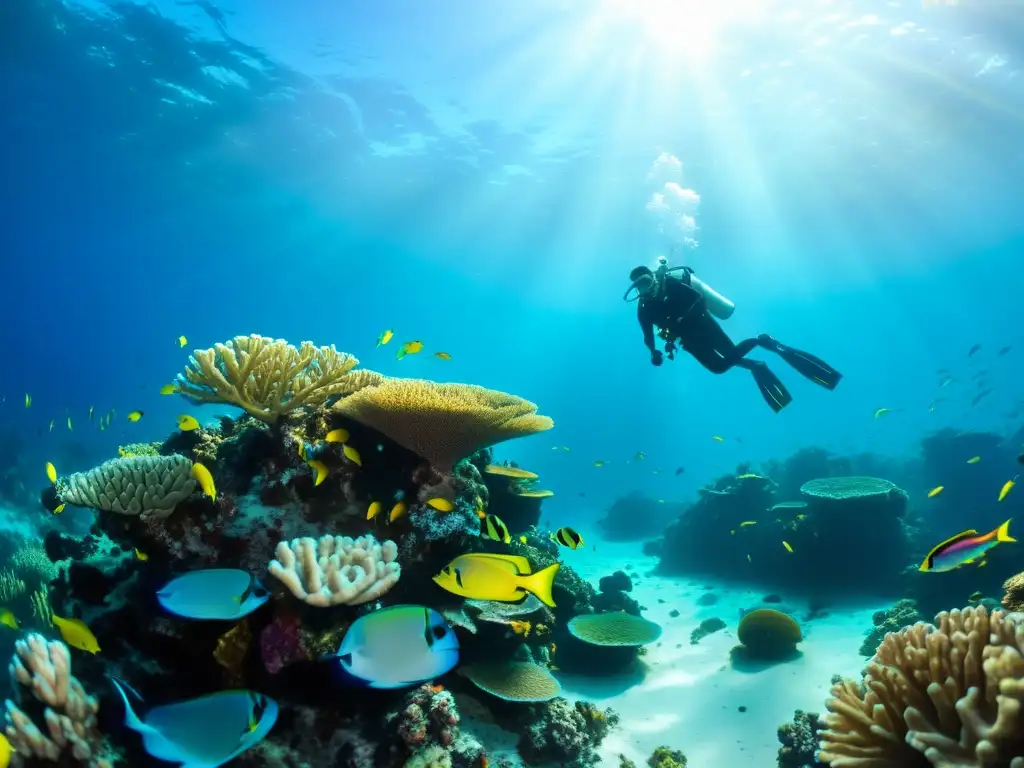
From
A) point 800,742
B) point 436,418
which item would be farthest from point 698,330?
point 436,418

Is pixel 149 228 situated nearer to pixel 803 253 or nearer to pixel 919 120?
pixel 919 120

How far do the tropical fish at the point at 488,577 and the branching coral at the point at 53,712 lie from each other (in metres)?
2.09

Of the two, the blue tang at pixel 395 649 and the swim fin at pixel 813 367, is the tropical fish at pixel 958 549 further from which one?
the swim fin at pixel 813 367

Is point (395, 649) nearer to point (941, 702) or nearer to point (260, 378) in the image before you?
point (941, 702)

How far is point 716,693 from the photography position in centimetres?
692

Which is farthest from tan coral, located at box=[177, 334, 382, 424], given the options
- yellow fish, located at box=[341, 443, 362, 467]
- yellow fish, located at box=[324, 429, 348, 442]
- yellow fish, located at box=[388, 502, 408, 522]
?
yellow fish, located at box=[388, 502, 408, 522]

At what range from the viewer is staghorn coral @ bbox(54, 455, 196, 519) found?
3.78 meters

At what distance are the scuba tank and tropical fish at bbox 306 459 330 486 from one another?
7.69 meters

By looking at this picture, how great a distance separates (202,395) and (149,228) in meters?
54.3

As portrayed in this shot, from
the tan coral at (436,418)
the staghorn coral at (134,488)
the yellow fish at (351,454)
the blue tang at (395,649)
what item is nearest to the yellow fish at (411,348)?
the tan coral at (436,418)

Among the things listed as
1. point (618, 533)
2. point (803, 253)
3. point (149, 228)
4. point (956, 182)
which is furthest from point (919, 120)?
point (149, 228)

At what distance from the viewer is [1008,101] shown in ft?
90.6

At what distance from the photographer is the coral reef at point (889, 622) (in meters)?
7.85

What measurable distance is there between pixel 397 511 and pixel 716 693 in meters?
5.59
